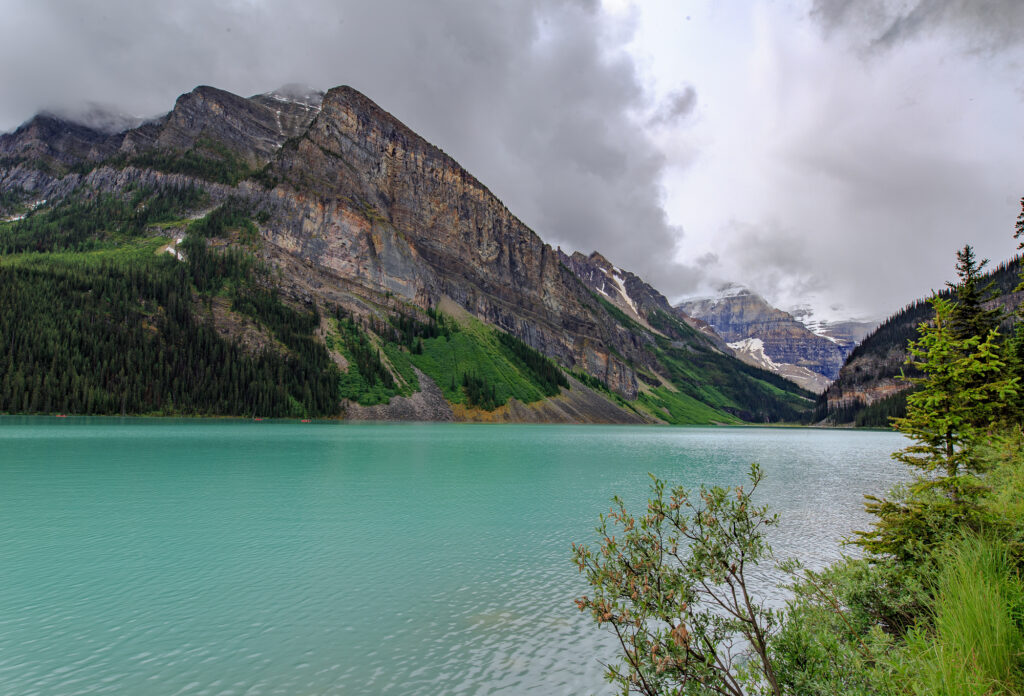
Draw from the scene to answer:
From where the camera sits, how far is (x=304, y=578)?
54.3ft

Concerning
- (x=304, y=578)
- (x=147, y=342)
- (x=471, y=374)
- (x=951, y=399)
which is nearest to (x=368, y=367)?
(x=471, y=374)

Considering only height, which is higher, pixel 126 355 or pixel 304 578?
pixel 126 355

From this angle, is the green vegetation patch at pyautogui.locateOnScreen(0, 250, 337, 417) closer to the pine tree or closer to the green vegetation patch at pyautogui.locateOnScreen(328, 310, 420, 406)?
the green vegetation patch at pyautogui.locateOnScreen(328, 310, 420, 406)

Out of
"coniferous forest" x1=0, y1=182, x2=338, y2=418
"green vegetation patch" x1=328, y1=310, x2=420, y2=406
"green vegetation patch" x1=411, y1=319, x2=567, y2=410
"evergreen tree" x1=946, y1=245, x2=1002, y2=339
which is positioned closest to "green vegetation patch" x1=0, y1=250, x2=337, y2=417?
"coniferous forest" x1=0, y1=182, x2=338, y2=418

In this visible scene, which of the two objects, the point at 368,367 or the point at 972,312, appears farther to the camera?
the point at 368,367

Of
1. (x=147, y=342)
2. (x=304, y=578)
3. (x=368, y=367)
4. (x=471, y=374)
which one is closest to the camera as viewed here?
(x=304, y=578)

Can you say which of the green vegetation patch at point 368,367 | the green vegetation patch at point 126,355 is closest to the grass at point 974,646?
the green vegetation patch at point 126,355

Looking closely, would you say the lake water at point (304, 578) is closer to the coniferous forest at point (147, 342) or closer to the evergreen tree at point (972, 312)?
the evergreen tree at point (972, 312)

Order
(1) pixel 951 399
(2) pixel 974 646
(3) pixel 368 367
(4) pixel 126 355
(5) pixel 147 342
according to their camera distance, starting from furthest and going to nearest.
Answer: (3) pixel 368 367
(5) pixel 147 342
(4) pixel 126 355
(1) pixel 951 399
(2) pixel 974 646

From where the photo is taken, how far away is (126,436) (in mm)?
66250

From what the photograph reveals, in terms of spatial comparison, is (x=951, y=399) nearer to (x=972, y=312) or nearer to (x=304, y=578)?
(x=972, y=312)

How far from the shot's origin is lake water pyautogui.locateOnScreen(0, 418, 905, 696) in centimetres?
1080

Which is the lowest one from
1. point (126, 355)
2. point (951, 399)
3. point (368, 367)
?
point (951, 399)

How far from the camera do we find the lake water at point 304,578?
1080 centimetres
